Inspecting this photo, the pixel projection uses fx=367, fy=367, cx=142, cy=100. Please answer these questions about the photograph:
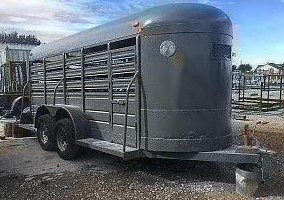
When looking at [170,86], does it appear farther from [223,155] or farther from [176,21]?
[223,155]

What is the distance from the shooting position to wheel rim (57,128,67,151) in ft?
24.3

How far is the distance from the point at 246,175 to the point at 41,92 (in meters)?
5.77

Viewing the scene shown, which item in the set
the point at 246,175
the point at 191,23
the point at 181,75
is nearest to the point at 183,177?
the point at 246,175

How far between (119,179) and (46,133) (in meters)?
2.89

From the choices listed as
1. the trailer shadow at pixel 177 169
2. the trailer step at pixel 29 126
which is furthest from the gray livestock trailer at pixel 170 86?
the trailer step at pixel 29 126

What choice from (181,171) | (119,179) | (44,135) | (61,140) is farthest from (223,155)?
(44,135)

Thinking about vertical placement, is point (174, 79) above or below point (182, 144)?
above

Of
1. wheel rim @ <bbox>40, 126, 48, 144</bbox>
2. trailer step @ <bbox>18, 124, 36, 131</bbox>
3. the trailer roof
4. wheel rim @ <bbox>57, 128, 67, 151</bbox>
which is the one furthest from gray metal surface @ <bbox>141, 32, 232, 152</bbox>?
trailer step @ <bbox>18, 124, 36, 131</bbox>

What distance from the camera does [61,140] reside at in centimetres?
755

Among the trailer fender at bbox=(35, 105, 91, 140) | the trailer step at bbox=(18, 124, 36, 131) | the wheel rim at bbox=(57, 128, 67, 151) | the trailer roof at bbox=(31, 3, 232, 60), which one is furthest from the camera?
the trailer step at bbox=(18, 124, 36, 131)

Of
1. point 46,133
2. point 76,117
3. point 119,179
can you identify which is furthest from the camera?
point 46,133

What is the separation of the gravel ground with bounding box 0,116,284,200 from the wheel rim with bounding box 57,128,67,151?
0.81 feet

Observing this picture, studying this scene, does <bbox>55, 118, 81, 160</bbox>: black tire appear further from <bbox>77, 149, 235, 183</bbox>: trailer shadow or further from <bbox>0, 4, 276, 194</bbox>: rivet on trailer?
<bbox>0, 4, 276, 194</bbox>: rivet on trailer

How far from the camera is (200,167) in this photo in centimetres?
664
